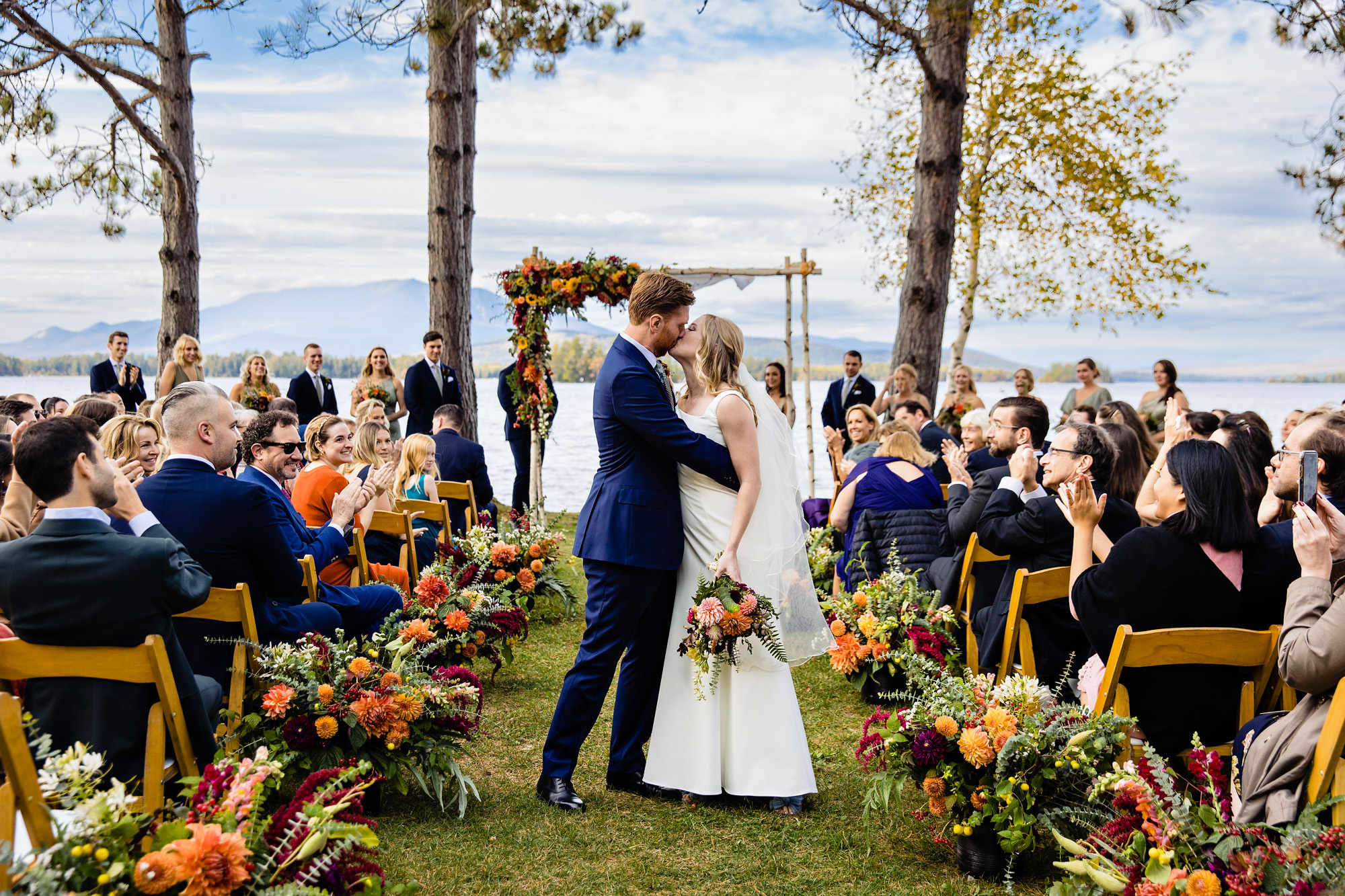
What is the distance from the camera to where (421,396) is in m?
10.8

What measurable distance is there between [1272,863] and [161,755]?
8.93ft

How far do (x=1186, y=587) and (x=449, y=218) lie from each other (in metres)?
9.82

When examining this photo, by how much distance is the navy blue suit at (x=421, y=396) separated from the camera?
35.2 feet

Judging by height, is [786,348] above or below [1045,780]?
above

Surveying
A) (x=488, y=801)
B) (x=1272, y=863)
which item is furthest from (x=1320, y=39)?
(x=488, y=801)

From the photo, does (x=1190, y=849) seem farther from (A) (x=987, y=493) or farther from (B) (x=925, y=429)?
(B) (x=925, y=429)

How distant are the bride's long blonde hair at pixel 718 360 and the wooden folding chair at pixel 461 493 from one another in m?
3.60

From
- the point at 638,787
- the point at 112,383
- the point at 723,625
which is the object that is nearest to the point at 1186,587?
the point at 723,625

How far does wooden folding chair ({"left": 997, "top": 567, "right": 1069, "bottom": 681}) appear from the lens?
3719mm

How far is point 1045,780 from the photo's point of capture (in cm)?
304

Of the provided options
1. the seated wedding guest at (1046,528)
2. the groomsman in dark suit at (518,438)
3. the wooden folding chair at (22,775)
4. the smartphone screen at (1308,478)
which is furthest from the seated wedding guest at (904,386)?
the wooden folding chair at (22,775)

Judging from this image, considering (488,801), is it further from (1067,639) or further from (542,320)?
(542,320)

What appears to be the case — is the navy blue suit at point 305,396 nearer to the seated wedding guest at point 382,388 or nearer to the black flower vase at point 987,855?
the seated wedding guest at point 382,388

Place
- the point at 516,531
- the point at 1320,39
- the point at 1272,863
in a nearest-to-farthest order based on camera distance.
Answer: the point at 1272,863
the point at 516,531
the point at 1320,39
